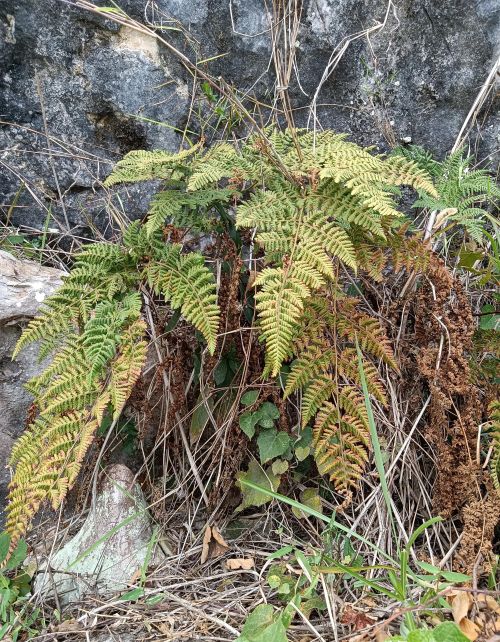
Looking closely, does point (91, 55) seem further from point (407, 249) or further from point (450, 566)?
point (450, 566)

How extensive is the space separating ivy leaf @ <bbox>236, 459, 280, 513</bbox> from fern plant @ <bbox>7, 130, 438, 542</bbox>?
265 millimetres

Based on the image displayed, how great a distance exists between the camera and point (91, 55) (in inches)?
106

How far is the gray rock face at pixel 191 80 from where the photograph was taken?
2668 millimetres

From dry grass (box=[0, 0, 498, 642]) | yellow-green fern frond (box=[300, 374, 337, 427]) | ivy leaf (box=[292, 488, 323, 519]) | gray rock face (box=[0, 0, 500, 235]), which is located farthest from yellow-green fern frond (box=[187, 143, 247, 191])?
ivy leaf (box=[292, 488, 323, 519])

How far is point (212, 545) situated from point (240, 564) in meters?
0.14

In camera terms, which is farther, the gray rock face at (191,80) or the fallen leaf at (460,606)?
the gray rock face at (191,80)

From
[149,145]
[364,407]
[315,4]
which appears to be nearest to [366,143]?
[315,4]

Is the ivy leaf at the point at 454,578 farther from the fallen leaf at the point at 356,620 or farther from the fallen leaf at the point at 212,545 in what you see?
the fallen leaf at the point at 212,545

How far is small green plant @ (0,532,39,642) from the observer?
1.71m

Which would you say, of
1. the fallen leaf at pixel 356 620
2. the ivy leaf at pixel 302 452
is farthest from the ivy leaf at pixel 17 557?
the fallen leaf at pixel 356 620

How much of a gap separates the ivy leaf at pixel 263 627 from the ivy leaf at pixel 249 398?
0.64 metres

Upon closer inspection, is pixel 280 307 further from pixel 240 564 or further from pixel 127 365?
pixel 240 564

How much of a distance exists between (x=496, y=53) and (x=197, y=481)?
2417 mm

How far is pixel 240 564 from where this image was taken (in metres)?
1.82
